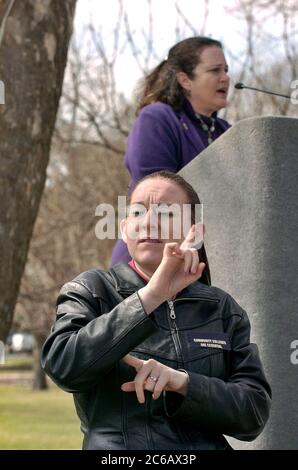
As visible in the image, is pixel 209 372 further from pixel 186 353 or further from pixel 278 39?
pixel 278 39

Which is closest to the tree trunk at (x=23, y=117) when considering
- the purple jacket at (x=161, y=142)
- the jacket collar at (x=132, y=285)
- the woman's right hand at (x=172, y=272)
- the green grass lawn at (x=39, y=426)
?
the purple jacket at (x=161, y=142)

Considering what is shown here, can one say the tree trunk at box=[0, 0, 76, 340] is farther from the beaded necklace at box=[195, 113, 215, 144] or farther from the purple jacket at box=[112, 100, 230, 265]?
the beaded necklace at box=[195, 113, 215, 144]

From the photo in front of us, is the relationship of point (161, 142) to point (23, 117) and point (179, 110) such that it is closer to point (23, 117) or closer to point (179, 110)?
point (179, 110)

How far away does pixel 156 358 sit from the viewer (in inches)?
102

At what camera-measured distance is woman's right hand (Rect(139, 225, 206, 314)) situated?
92.9 inches

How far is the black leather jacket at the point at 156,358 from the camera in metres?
2.41

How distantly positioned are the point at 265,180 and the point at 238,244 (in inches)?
11.3

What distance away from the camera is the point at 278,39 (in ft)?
43.1

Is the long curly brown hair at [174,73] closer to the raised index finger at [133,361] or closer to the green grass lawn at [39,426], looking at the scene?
the raised index finger at [133,361]

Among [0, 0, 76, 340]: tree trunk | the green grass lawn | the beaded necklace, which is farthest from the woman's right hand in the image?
the green grass lawn

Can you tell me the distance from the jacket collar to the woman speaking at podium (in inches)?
53.7

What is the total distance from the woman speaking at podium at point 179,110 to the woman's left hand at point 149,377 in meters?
1.74

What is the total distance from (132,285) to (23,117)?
2622 millimetres

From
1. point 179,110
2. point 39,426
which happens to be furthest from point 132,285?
point 39,426
